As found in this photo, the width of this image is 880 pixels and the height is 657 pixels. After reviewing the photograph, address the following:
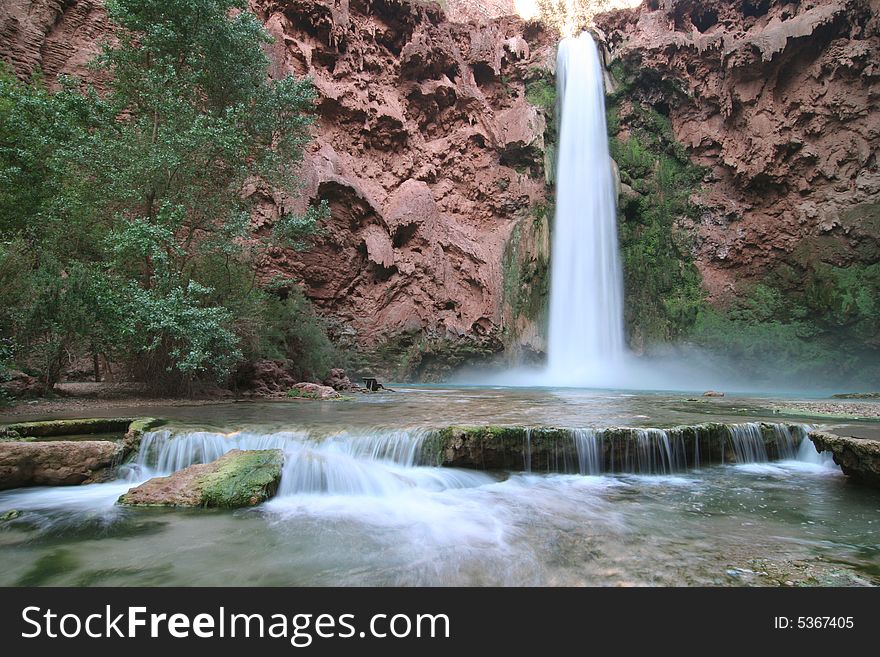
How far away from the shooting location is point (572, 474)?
19.5 ft

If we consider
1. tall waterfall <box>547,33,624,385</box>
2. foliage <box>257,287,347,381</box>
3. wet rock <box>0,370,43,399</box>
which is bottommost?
wet rock <box>0,370,43,399</box>

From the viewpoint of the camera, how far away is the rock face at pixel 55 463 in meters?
4.93

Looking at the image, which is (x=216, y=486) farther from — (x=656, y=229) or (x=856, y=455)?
(x=656, y=229)

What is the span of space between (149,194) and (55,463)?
777cm

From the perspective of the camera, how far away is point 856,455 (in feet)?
16.6

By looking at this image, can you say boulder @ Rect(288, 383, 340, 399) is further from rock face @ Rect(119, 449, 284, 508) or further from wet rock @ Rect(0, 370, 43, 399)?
rock face @ Rect(119, 449, 284, 508)

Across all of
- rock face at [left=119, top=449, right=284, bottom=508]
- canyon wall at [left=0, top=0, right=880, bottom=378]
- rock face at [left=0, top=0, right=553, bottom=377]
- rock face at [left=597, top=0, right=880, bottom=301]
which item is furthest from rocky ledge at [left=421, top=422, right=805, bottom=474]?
rock face at [left=597, top=0, right=880, bottom=301]

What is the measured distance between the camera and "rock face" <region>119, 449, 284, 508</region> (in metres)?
4.40

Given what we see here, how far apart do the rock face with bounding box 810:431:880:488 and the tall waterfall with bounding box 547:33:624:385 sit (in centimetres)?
1924

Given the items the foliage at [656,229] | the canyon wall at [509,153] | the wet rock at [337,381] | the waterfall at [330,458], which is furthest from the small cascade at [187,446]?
the foliage at [656,229]

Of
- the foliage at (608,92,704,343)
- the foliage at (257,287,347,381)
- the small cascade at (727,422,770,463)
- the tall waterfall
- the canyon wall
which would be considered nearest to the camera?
the small cascade at (727,422,770,463)

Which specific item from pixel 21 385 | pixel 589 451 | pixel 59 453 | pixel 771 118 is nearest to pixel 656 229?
pixel 771 118

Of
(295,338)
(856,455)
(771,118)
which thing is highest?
(771,118)

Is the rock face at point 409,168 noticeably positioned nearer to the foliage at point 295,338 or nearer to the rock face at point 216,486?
the foliage at point 295,338
